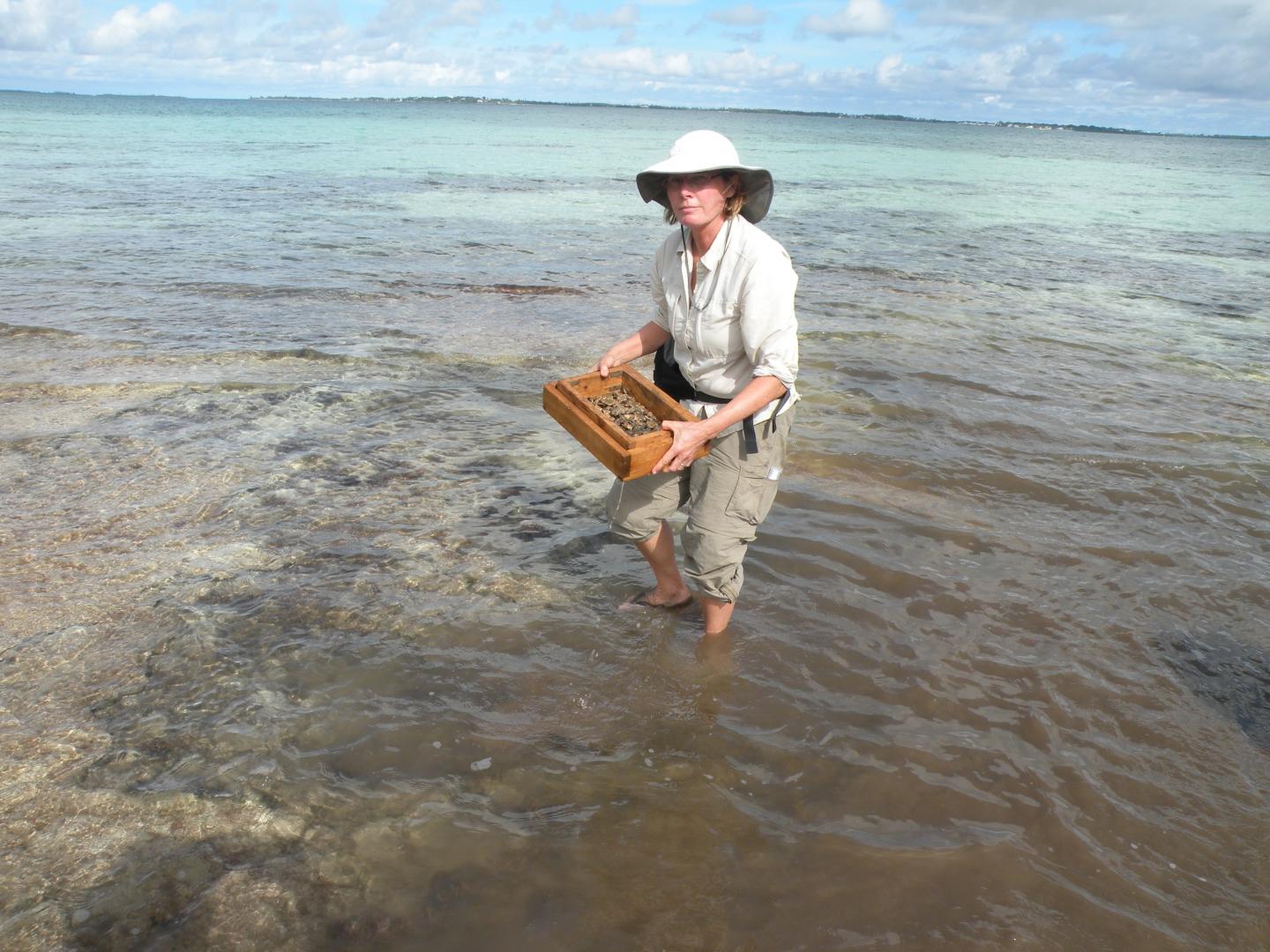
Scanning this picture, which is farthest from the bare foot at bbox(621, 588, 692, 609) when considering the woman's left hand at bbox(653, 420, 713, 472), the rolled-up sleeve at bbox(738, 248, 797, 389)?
the rolled-up sleeve at bbox(738, 248, 797, 389)

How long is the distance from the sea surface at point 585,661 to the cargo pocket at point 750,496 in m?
0.81

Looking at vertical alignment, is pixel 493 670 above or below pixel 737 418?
below

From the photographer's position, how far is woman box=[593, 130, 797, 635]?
3.83 m

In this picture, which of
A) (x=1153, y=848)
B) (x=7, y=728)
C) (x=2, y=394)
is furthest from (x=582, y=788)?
(x=2, y=394)

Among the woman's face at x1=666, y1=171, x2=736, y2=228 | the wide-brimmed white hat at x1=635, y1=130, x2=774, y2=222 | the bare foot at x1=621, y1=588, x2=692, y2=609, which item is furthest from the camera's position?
the bare foot at x1=621, y1=588, x2=692, y2=609

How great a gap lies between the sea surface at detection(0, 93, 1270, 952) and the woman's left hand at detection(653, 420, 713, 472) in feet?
3.94

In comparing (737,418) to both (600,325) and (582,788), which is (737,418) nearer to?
(582,788)

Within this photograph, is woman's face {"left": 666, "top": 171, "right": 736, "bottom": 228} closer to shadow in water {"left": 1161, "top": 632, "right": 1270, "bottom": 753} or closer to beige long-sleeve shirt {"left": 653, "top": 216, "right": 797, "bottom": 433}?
beige long-sleeve shirt {"left": 653, "top": 216, "right": 797, "bottom": 433}

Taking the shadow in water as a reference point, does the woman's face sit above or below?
above

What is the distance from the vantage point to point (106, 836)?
3.29 meters

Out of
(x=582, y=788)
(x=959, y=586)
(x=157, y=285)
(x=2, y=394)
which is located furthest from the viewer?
(x=157, y=285)

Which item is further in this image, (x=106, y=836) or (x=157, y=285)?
(x=157, y=285)

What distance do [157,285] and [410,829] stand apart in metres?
11.9

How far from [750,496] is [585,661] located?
1.23m
